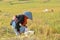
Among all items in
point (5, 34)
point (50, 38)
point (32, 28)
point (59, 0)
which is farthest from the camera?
point (59, 0)

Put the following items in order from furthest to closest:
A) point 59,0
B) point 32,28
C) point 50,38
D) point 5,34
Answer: point 59,0 → point 32,28 → point 5,34 → point 50,38

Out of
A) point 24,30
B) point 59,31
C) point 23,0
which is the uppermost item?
point 24,30

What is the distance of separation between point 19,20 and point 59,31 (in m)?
2.29

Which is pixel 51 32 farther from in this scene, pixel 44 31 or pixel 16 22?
pixel 16 22

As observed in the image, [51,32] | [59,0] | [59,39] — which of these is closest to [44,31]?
[51,32]

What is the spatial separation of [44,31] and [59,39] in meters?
1.26

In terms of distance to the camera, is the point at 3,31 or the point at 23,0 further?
the point at 23,0

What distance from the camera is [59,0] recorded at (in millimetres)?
32938

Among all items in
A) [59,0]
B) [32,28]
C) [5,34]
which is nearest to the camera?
[5,34]

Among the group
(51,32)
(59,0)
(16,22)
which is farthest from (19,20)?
(59,0)

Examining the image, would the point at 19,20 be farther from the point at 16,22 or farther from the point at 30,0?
the point at 30,0

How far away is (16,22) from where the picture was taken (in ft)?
28.9

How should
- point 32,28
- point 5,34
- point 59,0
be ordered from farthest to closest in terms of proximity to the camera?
1. point 59,0
2. point 32,28
3. point 5,34

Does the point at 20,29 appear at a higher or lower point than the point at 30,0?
higher
